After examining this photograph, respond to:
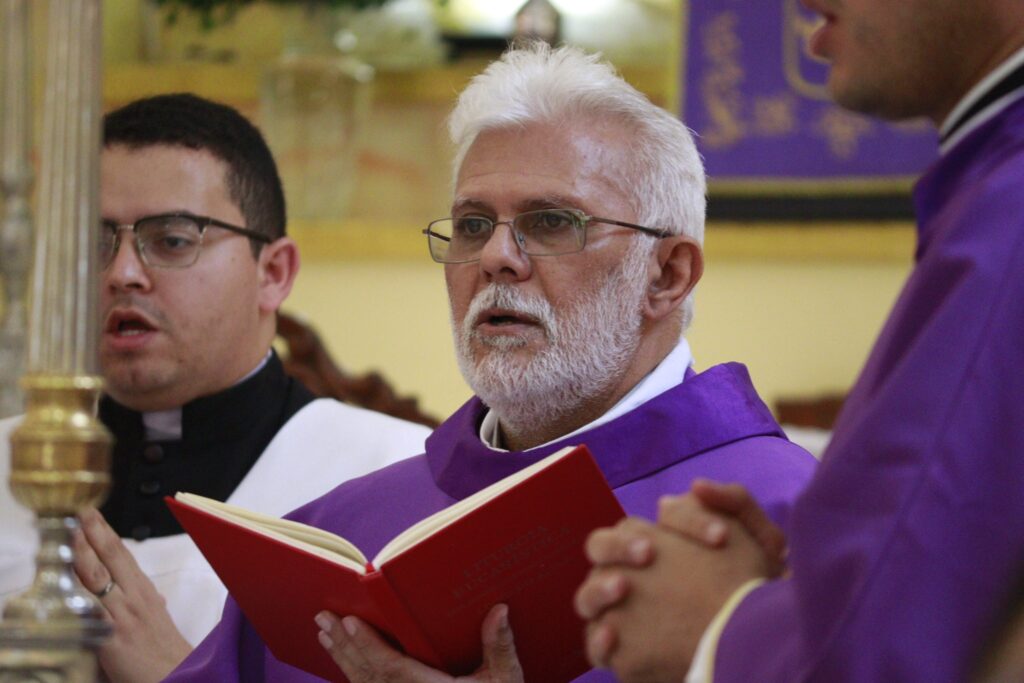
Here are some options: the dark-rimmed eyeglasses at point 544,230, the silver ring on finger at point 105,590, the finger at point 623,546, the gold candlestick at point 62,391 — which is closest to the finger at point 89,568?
the silver ring on finger at point 105,590

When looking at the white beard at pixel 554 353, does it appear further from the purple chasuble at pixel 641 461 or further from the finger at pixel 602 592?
A: the finger at pixel 602 592

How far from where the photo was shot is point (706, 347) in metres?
6.67

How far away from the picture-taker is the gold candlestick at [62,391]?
1.71 m

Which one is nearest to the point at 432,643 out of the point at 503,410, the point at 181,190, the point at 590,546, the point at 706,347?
the point at 590,546

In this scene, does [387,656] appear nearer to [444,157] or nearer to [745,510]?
[745,510]

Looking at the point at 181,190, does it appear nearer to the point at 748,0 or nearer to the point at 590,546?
the point at 590,546

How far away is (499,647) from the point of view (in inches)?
93.5

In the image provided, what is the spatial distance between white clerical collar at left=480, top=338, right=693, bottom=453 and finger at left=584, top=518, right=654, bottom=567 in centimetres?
118

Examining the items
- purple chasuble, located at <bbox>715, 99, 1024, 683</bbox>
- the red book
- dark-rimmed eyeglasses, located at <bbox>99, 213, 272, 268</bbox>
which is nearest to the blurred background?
dark-rimmed eyeglasses, located at <bbox>99, 213, 272, 268</bbox>

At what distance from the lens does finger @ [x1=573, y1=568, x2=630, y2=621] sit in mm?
1852

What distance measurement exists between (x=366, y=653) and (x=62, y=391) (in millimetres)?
863

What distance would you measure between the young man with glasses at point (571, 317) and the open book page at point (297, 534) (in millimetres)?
650

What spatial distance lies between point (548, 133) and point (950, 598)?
72.5 inches

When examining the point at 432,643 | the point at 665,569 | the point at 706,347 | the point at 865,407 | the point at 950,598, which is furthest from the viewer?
the point at 706,347
